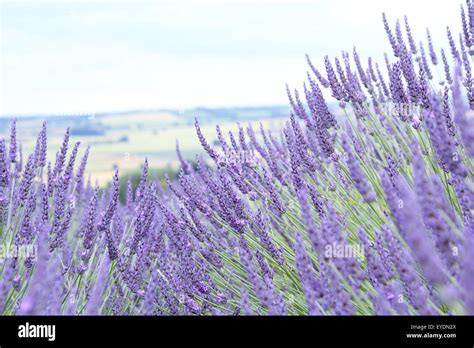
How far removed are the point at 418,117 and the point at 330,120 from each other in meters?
0.36

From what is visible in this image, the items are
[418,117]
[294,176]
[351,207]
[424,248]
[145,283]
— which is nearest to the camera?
[424,248]

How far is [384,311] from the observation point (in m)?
1.27

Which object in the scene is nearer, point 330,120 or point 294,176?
point 294,176

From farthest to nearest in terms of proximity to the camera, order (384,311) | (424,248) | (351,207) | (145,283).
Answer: (145,283) < (351,207) < (384,311) < (424,248)

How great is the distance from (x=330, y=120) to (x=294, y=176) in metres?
0.37

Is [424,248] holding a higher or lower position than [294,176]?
lower
